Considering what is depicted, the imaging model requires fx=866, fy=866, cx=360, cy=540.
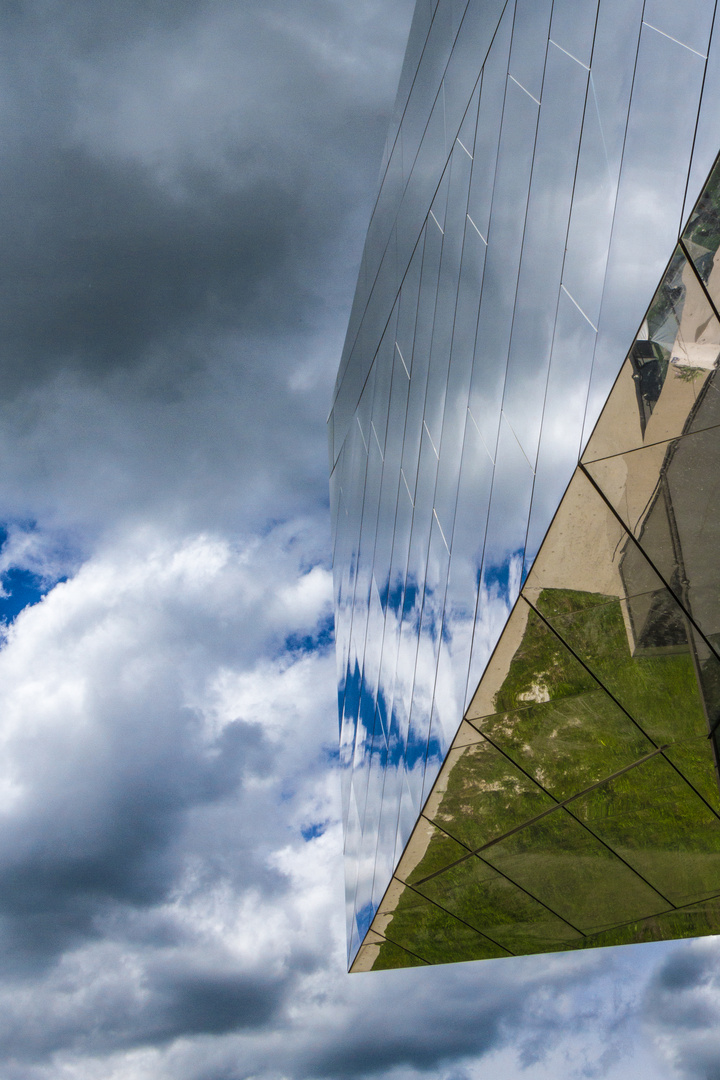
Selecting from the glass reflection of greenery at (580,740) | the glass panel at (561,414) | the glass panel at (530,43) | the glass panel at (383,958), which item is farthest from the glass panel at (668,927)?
the glass panel at (530,43)

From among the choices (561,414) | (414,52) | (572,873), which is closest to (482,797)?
(572,873)

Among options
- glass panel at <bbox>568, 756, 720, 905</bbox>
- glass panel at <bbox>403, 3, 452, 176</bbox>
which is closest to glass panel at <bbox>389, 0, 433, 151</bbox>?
glass panel at <bbox>403, 3, 452, 176</bbox>

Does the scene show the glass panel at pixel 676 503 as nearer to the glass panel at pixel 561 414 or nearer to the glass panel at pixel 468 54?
the glass panel at pixel 561 414

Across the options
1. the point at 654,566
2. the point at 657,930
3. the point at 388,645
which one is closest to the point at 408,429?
the point at 388,645

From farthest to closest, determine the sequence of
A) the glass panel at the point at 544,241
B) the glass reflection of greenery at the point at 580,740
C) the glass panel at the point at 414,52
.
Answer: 1. the glass panel at the point at 414,52
2. the glass reflection of greenery at the point at 580,740
3. the glass panel at the point at 544,241

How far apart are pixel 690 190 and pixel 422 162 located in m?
11.8

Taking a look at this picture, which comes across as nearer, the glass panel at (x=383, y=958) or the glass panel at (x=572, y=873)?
the glass panel at (x=572, y=873)

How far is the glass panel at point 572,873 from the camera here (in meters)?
13.0

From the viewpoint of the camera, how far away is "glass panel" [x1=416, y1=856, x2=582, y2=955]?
1481cm

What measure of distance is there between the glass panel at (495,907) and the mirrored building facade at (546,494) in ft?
0.26

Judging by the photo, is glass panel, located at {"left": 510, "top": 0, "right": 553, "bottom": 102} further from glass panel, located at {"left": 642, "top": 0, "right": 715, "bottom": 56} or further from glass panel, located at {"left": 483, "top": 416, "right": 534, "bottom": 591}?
glass panel, located at {"left": 483, "top": 416, "right": 534, "bottom": 591}

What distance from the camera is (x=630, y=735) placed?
34.9 ft

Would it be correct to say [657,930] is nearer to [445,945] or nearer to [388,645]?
[445,945]

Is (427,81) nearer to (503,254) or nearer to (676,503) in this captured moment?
(503,254)
